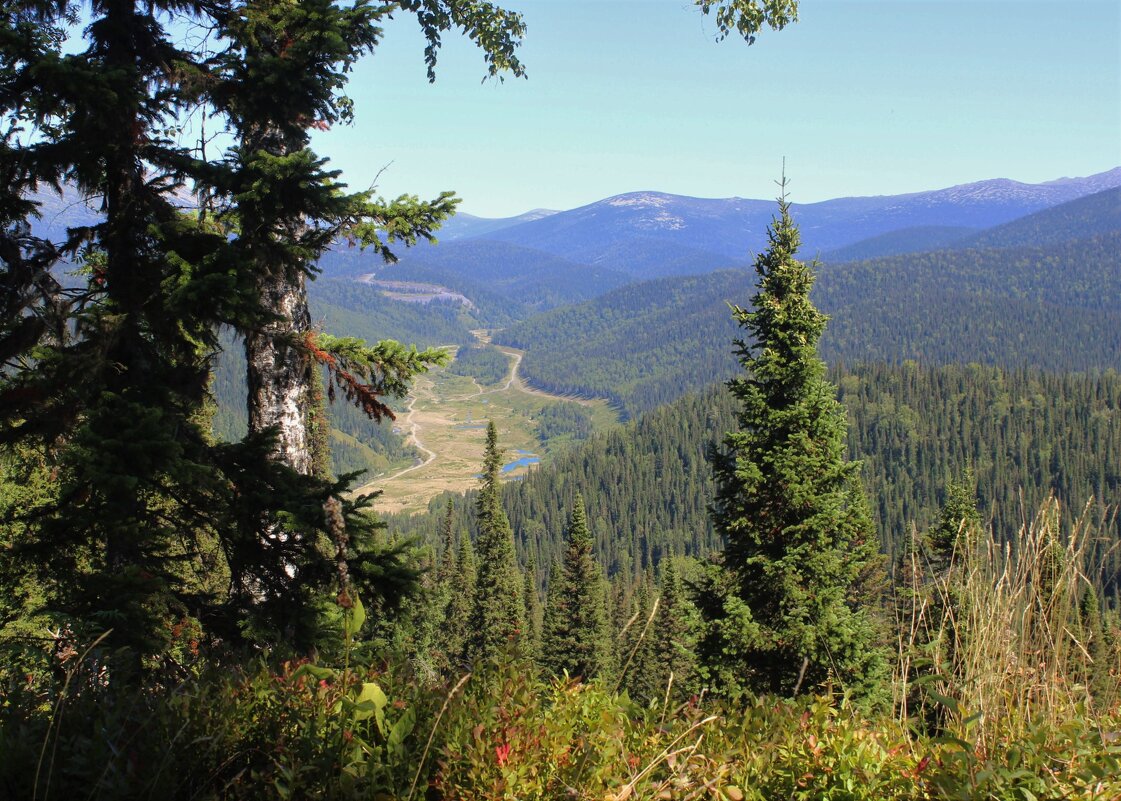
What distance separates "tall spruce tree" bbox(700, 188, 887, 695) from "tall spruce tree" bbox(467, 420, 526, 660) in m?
23.3

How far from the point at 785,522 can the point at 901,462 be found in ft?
A: 581

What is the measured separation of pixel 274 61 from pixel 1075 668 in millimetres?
6034

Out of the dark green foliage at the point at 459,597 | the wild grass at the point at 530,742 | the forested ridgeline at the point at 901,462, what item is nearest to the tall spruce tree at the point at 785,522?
the wild grass at the point at 530,742

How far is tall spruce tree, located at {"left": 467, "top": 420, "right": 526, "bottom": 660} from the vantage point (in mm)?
35781

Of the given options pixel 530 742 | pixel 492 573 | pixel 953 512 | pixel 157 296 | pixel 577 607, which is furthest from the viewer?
pixel 492 573

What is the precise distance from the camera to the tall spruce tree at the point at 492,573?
3578 cm

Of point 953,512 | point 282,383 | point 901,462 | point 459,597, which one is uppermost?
point 282,383

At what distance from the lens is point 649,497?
577ft

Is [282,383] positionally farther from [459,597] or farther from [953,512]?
[459,597]

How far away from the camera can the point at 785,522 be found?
503 inches

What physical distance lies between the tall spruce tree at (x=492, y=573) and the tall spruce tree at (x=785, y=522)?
23.3m

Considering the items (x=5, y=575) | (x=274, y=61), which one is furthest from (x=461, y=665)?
(x=274, y=61)

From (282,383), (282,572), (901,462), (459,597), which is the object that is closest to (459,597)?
(459,597)

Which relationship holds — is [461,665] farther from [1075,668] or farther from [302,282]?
[302,282]
